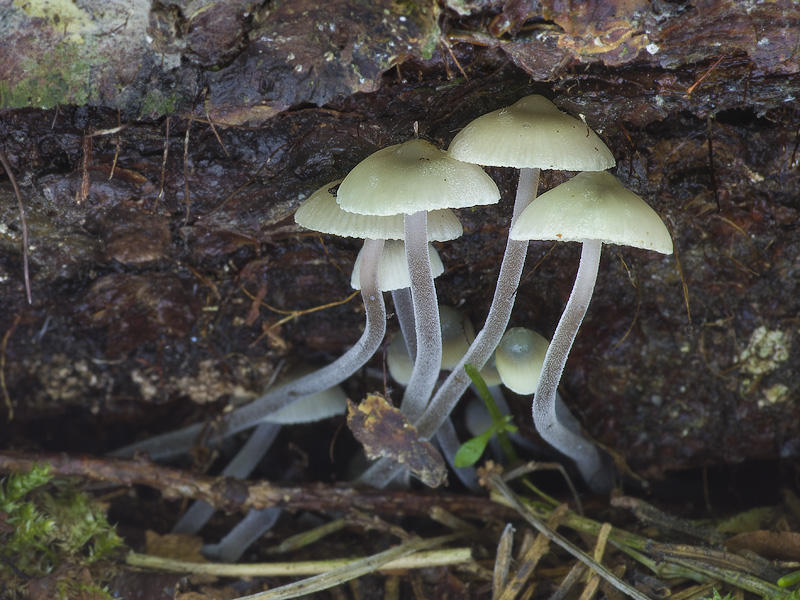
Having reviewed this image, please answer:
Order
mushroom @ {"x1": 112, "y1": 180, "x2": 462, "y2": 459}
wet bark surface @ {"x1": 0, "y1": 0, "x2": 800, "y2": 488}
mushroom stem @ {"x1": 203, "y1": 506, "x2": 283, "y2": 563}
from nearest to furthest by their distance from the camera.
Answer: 1. wet bark surface @ {"x1": 0, "y1": 0, "x2": 800, "y2": 488}
2. mushroom @ {"x1": 112, "y1": 180, "x2": 462, "y2": 459}
3. mushroom stem @ {"x1": 203, "y1": 506, "x2": 283, "y2": 563}

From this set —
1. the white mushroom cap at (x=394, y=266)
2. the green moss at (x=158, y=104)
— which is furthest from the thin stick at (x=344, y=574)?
the green moss at (x=158, y=104)

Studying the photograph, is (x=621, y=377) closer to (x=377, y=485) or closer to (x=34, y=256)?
(x=377, y=485)

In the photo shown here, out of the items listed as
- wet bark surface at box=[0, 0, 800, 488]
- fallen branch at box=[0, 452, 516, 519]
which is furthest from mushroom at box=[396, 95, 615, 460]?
fallen branch at box=[0, 452, 516, 519]

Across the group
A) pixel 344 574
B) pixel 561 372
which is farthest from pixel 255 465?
pixel 561 372

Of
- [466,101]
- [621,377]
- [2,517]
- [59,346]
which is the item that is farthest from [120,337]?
[621,377]

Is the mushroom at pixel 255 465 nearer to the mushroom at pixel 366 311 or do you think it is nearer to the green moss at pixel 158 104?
the mushroom at pixel 366 311

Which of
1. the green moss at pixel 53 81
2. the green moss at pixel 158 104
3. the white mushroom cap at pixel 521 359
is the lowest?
the white mushroom cap at pixel 521 359

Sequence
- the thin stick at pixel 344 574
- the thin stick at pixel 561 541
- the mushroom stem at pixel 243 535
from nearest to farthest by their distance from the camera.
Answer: the thin stick at pixel 561 541 < the thin stick at pixel 344 574 < the mushroom stem at pixel 243 535

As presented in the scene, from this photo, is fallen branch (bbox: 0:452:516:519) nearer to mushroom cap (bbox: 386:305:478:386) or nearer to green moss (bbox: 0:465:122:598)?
green moss (bbox: 0:465:122:598)
